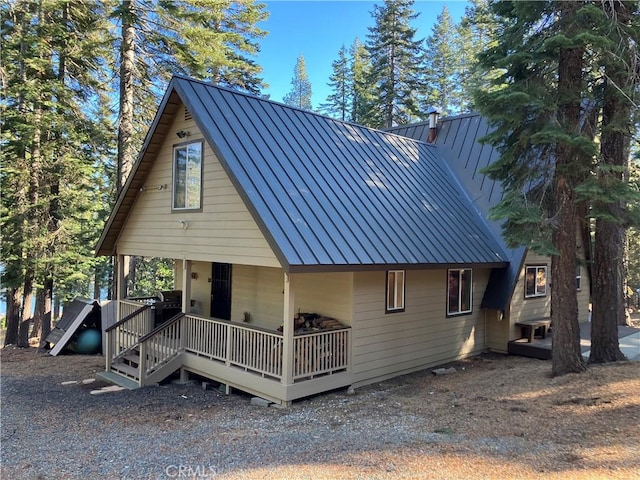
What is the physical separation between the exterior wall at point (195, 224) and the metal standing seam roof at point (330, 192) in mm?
625

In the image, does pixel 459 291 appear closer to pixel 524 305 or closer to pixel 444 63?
pixel 524 305

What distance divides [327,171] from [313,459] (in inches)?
249

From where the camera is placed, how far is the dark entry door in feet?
42.6

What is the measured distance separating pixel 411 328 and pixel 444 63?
29354 mm

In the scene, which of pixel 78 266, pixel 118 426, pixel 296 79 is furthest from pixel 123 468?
pixel 296 79

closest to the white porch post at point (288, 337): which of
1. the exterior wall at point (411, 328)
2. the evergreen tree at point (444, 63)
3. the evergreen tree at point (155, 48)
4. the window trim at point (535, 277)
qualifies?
the exterior wall at point (411, 328)

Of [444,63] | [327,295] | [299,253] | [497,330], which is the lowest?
[497,330]

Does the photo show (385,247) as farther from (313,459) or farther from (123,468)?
(123,468)

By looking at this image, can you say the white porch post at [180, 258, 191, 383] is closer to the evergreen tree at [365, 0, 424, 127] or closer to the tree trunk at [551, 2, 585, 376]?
the tree trunk at [551, 2, 585, 376]

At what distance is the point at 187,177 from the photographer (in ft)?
34.1

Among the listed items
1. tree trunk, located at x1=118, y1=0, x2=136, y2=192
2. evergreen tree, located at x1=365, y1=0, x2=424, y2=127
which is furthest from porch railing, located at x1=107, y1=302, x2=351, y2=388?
evergreen tree, located at x1=365, y1=0, x2=424, y2=127

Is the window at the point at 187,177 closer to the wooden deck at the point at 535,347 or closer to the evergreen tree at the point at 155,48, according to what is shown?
the evergreen tree at the point at 155,48

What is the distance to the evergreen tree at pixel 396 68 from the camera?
28422mm

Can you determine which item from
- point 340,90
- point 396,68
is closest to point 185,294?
point 396,68
